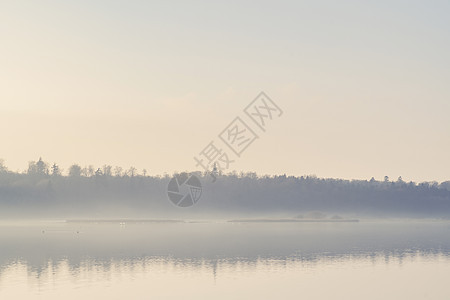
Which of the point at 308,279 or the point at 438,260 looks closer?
the point at 308,279

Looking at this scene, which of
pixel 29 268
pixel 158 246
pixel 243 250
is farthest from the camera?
pixel 158 246

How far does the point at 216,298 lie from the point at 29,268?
33648 millimetres

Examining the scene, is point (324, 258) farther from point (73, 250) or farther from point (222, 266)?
point (73, 250)

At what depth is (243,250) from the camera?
104m

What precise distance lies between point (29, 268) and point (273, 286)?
3460 cm

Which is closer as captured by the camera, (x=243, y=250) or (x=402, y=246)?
(x=243, y=250)

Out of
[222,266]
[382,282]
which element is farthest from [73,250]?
[382,282]

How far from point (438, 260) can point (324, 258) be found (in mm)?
17208

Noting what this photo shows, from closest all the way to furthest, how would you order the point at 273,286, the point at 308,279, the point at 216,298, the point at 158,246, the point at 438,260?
the point at 216,298 < the point at 273,286 < the point at 308,279 < the point at 438,260 < the point at 158,246

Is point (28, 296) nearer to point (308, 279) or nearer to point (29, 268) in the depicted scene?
point (29, 268)

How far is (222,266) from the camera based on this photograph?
79.2m

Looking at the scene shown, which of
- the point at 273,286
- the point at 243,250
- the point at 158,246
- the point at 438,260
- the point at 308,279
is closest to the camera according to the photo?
the point at 273,286

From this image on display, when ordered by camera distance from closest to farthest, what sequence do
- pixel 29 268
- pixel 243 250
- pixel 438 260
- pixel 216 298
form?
A: pixel 216 298, pixel 29 268, pixel 438 260, pixel 243 250

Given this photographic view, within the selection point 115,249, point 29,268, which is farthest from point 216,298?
point 115,249
